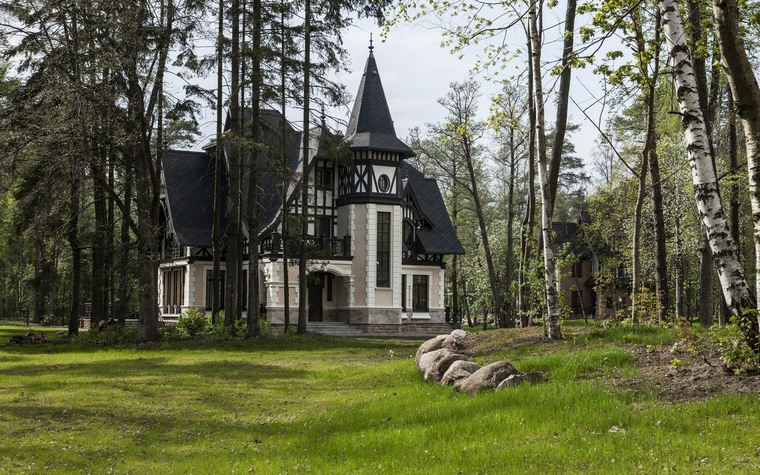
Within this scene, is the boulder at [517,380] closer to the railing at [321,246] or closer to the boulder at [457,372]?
the boulder at [457,372]

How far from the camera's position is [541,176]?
570 inches

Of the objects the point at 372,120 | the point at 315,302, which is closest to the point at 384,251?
the point at 315,302

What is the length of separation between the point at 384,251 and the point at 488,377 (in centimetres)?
2911

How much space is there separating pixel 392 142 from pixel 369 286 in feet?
23.5

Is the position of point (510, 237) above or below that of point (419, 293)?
above

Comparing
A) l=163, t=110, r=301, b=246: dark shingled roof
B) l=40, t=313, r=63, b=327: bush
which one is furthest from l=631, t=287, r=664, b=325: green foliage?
l=40, t=313, r=63, b=327: bush

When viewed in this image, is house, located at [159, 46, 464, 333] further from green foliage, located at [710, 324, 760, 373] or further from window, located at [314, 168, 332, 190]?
green foliage, located at [710, 324, 760, 373]

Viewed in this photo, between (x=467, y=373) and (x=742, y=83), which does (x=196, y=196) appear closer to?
(x=467, y=373)

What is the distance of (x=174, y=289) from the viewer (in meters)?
43.4

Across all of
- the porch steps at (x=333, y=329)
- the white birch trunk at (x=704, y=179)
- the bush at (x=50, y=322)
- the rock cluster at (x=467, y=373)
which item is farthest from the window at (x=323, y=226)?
the white birch trunk at (x=704, y=179)

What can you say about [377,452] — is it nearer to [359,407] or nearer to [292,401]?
[359,407]

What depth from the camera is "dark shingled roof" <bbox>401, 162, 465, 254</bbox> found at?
4266 centimetres

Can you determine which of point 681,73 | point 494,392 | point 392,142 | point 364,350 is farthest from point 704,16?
point 392,142

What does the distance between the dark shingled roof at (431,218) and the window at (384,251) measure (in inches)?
138
